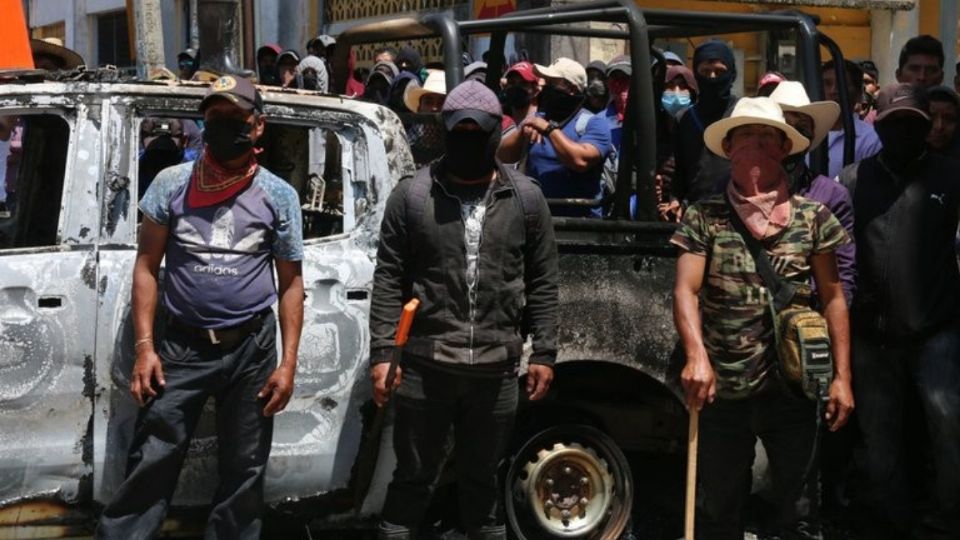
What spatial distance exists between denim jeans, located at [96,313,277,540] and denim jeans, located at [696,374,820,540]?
164cm

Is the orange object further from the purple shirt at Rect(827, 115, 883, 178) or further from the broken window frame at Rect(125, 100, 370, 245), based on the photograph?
the purple shirt at Rect(827, 115, 883, 178)

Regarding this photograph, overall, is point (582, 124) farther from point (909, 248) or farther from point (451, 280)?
point (451, 280)

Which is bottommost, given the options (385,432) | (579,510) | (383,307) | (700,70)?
(579,510)

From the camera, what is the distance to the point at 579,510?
19.2 ft

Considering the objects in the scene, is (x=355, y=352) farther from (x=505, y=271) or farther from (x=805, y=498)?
(x=805, y=498)

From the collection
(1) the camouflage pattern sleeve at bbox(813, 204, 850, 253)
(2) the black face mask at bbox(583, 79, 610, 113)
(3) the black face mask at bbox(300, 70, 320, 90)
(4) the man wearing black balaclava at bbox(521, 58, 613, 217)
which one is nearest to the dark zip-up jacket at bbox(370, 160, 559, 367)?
(1) the camouflage pattern sleeve at bbox(813, 204, 850, 253)

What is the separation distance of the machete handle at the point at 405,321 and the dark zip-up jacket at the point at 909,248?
2166 mm

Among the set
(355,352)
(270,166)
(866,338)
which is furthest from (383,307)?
(866,338)

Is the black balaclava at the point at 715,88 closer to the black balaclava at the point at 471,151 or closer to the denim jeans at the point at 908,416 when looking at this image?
the denim jeans at the point at 908,416

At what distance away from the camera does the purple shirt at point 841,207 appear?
5.48 metres

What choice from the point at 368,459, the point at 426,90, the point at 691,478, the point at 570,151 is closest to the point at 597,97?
the point at 426,90

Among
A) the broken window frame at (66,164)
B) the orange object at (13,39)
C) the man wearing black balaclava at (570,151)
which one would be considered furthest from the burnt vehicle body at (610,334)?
the orange object at (13,39)

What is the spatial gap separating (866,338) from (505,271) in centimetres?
190

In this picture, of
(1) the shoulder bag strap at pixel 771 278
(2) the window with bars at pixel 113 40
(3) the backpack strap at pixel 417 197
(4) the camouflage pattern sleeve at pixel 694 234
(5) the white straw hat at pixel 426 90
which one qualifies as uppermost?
(2) the window with bars at pixel 113 40
